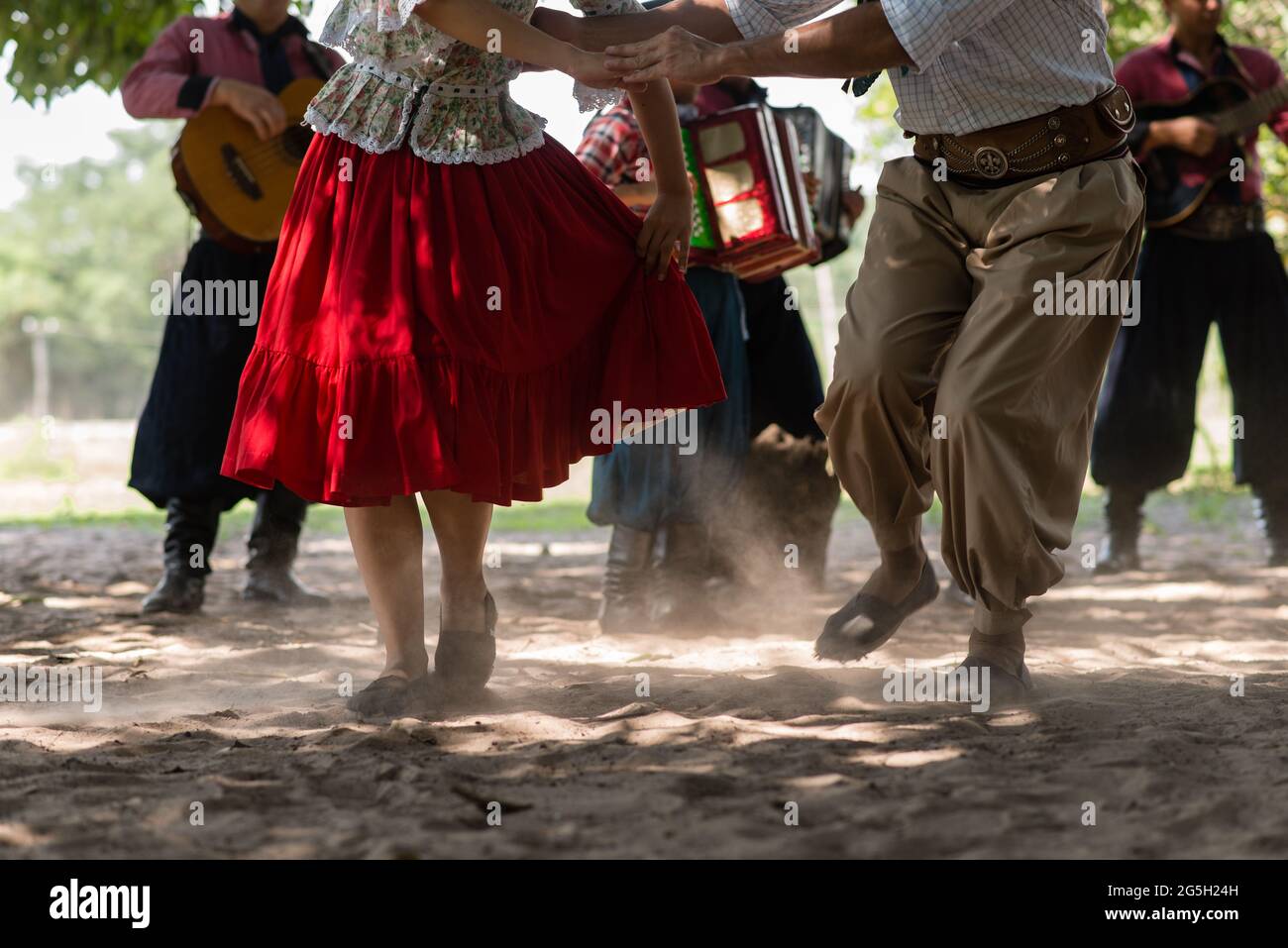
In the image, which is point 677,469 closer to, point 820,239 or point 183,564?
point 820,239

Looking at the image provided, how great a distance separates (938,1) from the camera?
287 cm

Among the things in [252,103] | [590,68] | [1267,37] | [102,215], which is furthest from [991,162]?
[102,215]

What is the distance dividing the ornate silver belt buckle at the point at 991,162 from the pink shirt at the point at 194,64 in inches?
102

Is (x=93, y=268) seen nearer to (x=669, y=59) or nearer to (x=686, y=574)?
(x=686, y=574)

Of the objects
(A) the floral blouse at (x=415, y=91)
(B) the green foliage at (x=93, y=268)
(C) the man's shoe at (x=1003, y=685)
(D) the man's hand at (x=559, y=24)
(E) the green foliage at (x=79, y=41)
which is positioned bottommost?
(C) the man's shoe at (x=1003, y=685)

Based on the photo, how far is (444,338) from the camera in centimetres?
294

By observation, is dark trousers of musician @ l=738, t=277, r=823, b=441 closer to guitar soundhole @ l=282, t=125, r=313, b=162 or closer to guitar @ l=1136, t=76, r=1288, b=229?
guitar soundhole @ l=282, t=125, r=313, b=162

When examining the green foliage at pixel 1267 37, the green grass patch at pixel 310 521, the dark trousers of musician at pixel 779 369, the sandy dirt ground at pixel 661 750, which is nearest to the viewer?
the sandy dirt ground at pixel 661 750

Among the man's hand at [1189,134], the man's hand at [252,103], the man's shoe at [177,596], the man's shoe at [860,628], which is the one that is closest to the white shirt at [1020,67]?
the man's shoe at [860,628]

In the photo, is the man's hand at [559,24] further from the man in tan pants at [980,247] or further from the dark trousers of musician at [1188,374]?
the dark trousers of musician at [1188,374]

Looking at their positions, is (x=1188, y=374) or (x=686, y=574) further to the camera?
(x=1188, y=374)

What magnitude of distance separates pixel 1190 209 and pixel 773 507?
2.24 meters

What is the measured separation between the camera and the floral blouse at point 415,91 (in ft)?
9.86

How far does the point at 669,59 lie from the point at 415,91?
0.56m
